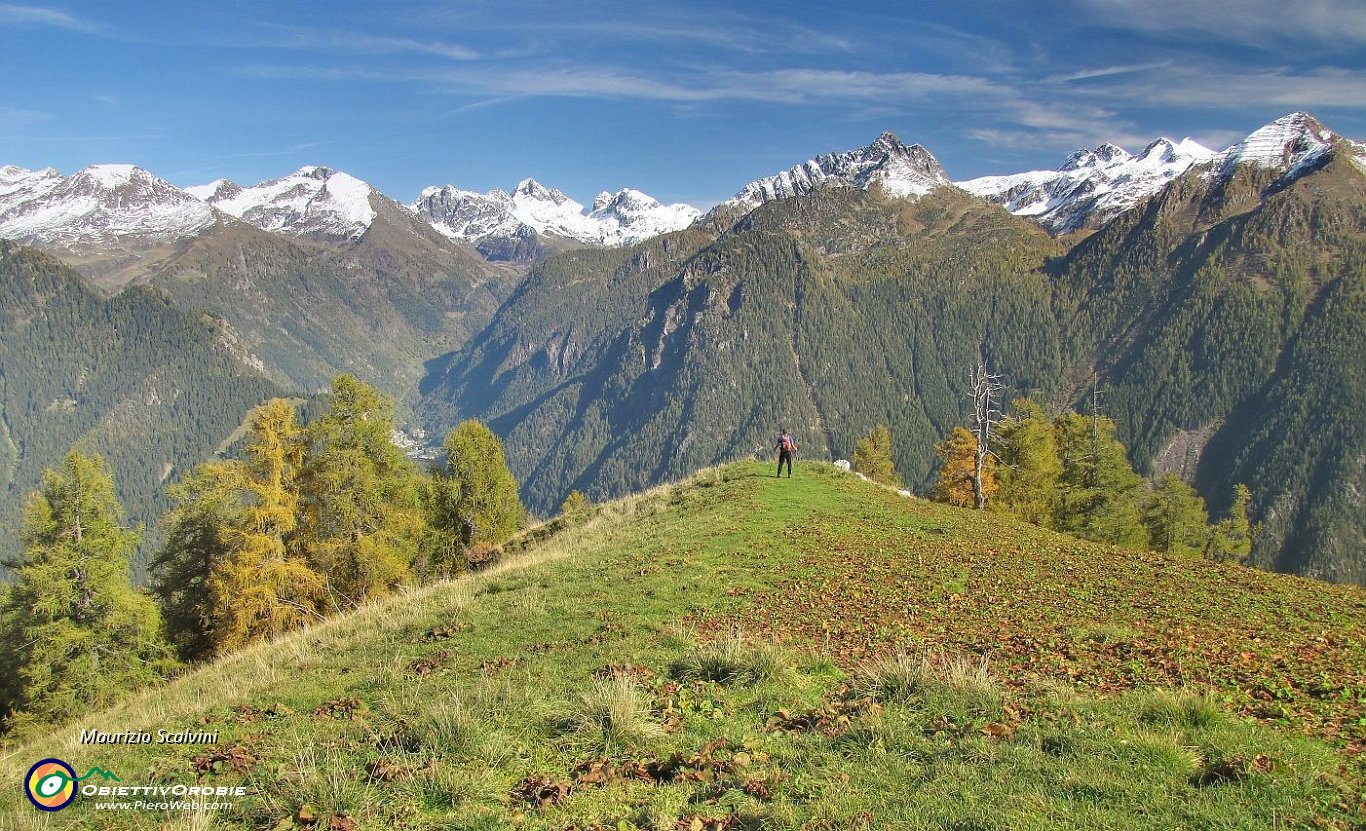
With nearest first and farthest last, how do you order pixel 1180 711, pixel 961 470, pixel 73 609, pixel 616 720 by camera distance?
pixel 1180 711
pixel 616 720
pixel 73 609
pixel 961 470

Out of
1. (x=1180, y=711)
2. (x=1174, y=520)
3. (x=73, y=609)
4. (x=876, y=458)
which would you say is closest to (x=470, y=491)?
(x=73, y=609)

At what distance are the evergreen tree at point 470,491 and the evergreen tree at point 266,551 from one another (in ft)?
44.0

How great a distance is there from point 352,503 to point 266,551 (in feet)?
13.4

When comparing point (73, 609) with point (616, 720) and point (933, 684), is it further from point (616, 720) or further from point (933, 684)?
point (933, 684)

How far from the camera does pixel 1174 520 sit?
61062 millimetres

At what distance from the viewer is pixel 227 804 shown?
7.15m

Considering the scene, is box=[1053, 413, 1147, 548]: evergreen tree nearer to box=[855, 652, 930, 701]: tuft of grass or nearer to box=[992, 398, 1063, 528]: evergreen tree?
box=[992, 398, 1063, 528]: evergreen tree

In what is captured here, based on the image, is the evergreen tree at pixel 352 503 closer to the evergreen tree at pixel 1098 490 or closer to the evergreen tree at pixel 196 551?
the evergreen tree at pixel 196 551

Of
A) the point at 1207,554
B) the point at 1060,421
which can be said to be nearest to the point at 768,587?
the point at 1060,421

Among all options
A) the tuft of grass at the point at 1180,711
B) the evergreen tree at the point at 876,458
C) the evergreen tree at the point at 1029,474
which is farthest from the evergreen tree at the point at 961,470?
the tuft of grass at the point at 1180,711

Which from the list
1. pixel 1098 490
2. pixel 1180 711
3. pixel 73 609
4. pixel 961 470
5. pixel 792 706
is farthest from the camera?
pixel 961 470

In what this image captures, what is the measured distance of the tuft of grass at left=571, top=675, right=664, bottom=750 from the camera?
8.16m

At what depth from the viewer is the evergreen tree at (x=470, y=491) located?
4569 cm

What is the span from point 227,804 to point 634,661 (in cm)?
599
